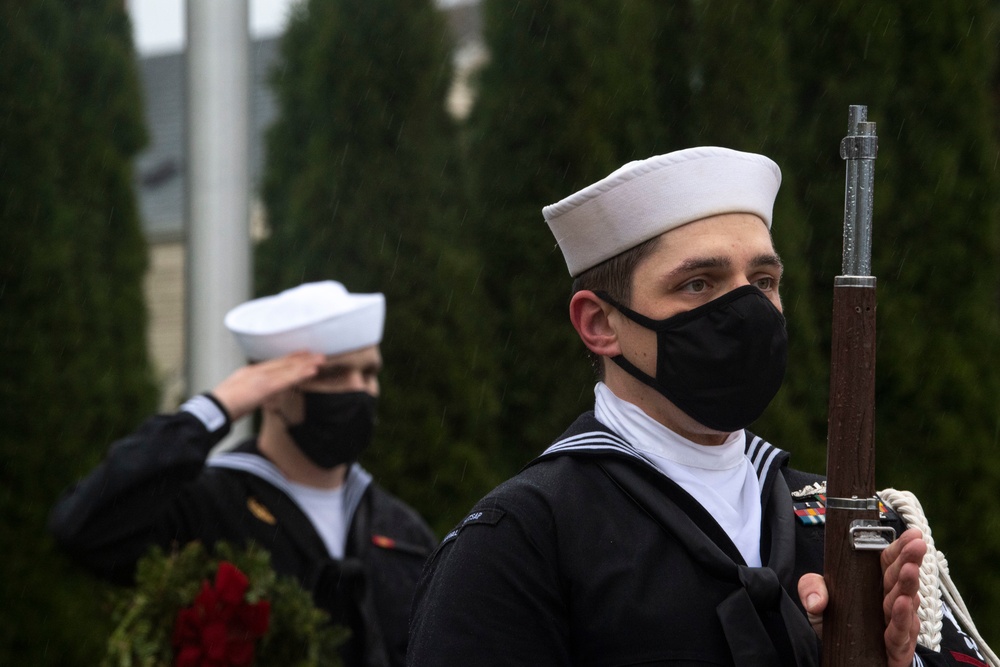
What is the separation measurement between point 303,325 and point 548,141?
2746 millimetres

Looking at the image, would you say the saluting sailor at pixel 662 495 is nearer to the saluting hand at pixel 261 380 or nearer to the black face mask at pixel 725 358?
the black face mask at pixel 725 358

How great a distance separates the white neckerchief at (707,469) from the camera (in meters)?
2.39

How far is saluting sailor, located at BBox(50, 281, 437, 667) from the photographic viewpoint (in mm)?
4641

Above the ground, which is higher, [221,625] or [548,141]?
[548,141]

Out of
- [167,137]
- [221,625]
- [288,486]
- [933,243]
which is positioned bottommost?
[221,625]

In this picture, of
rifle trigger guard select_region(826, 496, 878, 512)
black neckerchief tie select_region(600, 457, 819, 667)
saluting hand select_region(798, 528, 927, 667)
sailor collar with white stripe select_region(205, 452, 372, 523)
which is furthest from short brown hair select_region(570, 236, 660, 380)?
sailor collar with white stripe select_region(205, 452, 372, 523)

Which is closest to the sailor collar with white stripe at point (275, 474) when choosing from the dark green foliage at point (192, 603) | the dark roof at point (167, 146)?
the dark green foliage at point (192, 603)

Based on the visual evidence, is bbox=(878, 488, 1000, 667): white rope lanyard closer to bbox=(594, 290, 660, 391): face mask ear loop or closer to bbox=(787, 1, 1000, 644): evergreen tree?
bbox=(594, 290, 660, 391): face mask ear loop

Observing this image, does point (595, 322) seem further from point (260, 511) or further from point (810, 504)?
point (260, 511)

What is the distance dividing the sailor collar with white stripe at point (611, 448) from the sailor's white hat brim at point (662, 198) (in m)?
0.35

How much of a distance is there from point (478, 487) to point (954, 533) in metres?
2.51

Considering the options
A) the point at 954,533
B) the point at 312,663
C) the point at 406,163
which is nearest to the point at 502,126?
the point at 406,163

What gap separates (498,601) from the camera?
87.2 inches

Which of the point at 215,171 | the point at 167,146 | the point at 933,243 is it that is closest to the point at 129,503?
the point at 215,171
